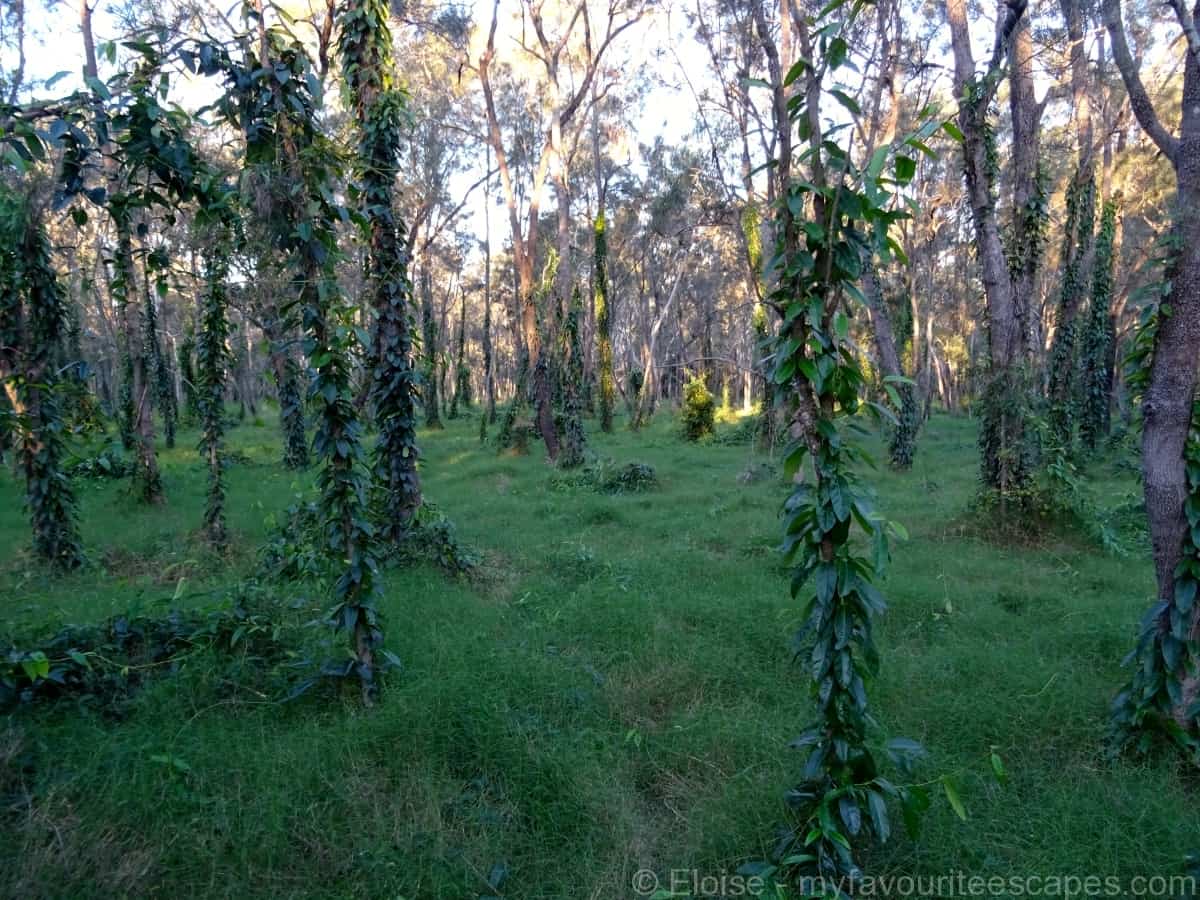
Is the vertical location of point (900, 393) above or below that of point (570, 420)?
above

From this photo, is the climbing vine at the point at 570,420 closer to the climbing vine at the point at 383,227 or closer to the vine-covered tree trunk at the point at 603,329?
the vine-covered tree trunk at the point at 603,329

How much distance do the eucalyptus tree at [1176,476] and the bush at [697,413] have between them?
1602cm

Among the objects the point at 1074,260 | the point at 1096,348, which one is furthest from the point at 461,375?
the point at 1074,260

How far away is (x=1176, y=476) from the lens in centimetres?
362

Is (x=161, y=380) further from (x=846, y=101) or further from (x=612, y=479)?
(x=846, y=101)

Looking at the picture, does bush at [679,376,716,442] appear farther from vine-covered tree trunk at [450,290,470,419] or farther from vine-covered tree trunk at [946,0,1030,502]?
vine-covered tree trunk at [450,290,470,419]

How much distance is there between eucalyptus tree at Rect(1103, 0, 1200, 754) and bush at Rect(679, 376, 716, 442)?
1602 centimetres

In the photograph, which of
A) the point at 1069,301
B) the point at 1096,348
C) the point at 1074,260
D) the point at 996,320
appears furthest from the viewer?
the point at 1096,348

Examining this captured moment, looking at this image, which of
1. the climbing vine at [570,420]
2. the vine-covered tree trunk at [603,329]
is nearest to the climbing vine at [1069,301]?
the climbing vine at [570,420]

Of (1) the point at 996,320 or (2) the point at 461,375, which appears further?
(2) the point at 461,375

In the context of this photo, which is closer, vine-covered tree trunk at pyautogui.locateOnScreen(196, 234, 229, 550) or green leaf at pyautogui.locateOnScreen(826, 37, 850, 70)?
green leaf at pyautogui.locateOnScreen(826, 37, 850, 70)

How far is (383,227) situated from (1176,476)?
6.27 m

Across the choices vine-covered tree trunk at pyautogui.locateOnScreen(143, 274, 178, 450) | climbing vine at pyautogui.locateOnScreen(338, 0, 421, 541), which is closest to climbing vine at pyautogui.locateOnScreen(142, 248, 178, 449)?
vine-covered tree trunk at pyautogui.locateOnScreen(143, 274, 178, 450)

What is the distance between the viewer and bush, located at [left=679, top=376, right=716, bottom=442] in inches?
782
